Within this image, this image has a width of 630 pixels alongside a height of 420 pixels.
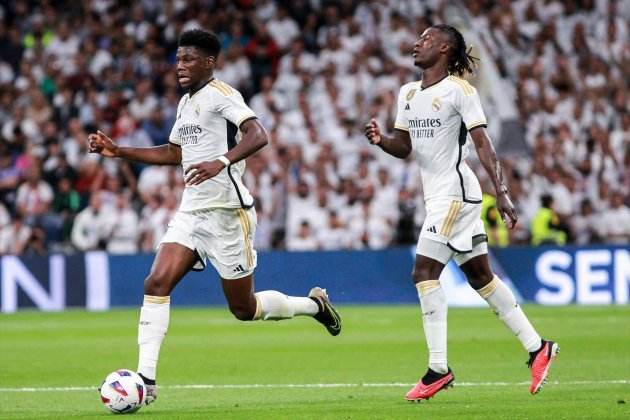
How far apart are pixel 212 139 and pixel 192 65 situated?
546 mm

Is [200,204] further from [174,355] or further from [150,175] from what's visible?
[150,175]

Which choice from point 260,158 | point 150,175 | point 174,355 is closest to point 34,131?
point 150,175

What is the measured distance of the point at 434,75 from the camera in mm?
9992

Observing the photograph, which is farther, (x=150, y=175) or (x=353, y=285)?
(x=150, y=175)

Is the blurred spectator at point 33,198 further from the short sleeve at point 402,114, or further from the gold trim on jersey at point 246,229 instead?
the short sleeve at point 402,114

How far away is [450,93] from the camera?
32.3 feet

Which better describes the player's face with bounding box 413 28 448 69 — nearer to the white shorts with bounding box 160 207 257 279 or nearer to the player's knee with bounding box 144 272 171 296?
the white shorts with bounding box 160 207 257 279

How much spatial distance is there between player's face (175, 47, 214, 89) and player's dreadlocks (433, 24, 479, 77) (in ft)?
5.65

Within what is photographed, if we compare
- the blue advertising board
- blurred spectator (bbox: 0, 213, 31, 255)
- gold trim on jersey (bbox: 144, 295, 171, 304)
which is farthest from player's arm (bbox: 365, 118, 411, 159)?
blurred spectator (bbox: 0, 213, 31, 255)

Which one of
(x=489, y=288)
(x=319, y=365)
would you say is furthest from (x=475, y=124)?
(x=319, y=365)

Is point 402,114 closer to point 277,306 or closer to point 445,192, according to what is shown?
point 445,192

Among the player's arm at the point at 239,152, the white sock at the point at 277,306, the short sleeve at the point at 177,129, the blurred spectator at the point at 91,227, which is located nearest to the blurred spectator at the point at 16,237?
the blurred spectator at the point at 91,227

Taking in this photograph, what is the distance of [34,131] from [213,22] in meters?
3.97

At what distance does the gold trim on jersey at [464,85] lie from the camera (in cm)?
980
